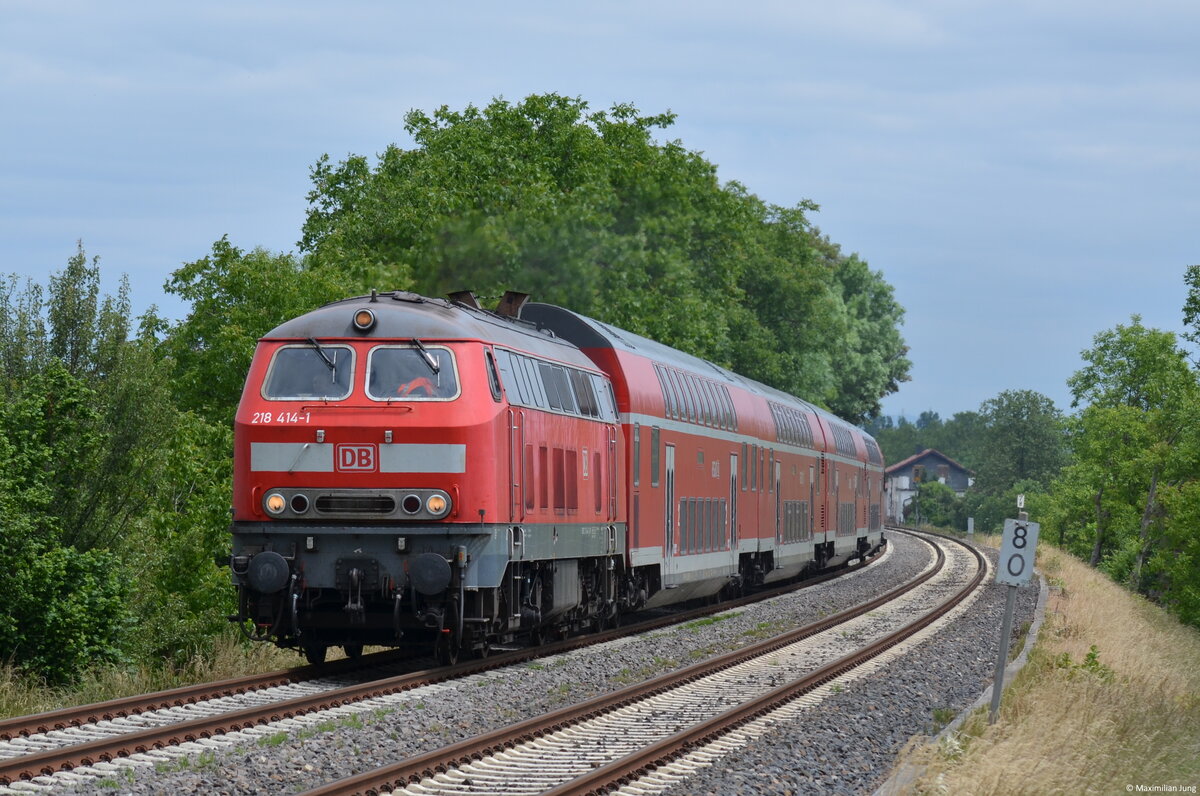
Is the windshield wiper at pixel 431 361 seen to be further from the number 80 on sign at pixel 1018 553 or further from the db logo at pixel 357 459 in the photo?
the number 80 on sign at pixel 1018 553

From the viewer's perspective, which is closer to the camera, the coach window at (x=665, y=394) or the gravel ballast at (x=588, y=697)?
the gravel ballast at (x=588, y=697)

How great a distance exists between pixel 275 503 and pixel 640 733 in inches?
171

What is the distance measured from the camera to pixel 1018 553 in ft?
40.1

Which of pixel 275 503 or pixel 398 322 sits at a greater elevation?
pixel 398 322

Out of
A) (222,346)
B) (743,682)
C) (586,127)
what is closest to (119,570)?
(743,682)

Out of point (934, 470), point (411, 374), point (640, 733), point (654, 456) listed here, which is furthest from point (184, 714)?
point (934, 470)

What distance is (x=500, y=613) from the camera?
1531cm

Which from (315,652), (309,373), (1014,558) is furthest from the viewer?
(315,652)

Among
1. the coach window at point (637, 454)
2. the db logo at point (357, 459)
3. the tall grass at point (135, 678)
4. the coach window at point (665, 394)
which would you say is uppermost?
the coach window at point (665, 394)

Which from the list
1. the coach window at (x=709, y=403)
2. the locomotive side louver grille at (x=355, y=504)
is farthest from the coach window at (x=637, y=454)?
the locomotive side louver grille at (x=355, y=504)

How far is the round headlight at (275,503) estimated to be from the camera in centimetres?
1406

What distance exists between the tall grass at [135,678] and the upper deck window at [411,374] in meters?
3.30

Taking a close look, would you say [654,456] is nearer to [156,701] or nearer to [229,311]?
[156,701]

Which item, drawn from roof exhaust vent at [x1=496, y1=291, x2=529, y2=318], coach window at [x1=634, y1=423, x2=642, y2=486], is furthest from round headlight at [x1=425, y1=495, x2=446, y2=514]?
coach window at [x1=634, y1=423, x2=642, y2=486]
